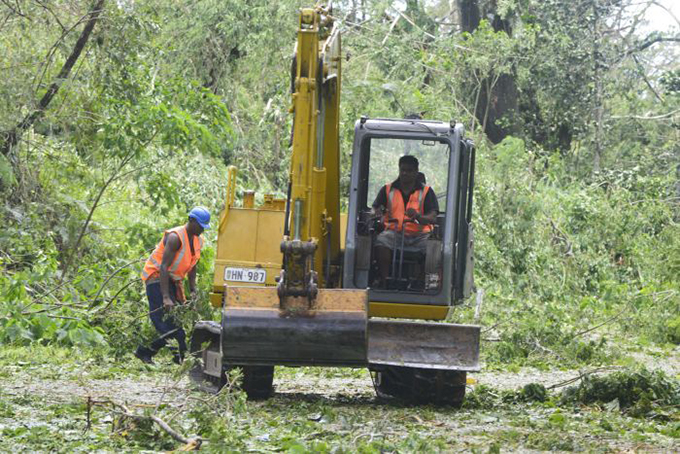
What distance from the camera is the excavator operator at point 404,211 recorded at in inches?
388

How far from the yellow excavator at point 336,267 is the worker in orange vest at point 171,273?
31.1 inches

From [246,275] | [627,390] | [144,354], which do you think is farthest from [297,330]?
[144,354]

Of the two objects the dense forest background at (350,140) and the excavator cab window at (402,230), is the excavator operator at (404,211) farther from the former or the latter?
the dense forest background at (350,140)

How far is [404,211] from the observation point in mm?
9984

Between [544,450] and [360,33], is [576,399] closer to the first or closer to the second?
[544,450]

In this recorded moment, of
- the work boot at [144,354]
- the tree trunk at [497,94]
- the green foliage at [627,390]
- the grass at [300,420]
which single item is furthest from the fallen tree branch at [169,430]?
the tree trunk at [497,94]

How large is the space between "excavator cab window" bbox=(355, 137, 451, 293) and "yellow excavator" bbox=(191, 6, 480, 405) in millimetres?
11

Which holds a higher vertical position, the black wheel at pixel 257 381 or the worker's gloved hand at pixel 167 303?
the worker's gloved hand at pixel 167 303

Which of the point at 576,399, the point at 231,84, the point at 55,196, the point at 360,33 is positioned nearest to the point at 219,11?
the point at 231,84

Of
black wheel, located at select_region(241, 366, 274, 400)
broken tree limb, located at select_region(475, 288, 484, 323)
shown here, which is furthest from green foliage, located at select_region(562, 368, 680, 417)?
broken tree limb, located at select_region(475, 288, 484, 323)

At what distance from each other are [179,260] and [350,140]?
9.27 meters

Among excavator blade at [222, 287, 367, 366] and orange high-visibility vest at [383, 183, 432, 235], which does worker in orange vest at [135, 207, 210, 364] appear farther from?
excavator blade at [222, 287, 367, 366]

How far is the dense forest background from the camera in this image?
13.7 metres

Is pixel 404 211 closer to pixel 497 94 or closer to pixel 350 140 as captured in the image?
pixel 350 140
